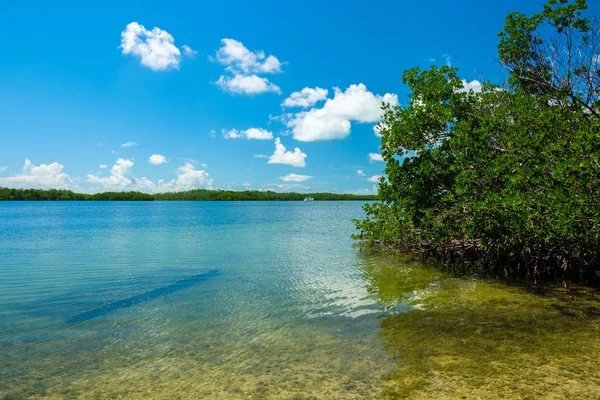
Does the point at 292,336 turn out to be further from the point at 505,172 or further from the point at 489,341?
the point at 505,172

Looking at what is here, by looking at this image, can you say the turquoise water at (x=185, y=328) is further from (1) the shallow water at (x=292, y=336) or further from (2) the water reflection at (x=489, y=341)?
(2) the water reflection at (x=489, y=341)

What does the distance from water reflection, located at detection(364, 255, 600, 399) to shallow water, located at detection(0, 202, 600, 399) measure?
0.08 ft

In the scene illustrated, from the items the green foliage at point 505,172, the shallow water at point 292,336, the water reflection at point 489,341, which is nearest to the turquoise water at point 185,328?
the shallow water at point 292,336

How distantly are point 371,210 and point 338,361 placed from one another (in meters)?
8.08

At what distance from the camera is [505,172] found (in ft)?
29.9

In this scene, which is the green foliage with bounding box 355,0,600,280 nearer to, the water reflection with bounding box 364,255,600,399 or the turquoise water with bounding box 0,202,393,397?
the water reflection with bounding box 364,255,600,399

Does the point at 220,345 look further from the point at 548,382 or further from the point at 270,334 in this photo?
the point at 548,382

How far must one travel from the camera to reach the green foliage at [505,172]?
24.8 ft

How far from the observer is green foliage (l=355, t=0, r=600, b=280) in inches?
298

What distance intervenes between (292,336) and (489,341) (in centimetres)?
300

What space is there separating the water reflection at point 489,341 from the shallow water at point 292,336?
0.02 meters

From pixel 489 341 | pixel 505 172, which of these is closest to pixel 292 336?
pixel 489 341

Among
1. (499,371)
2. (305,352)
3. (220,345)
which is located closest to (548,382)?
(499,371)

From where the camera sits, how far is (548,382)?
4.50m
